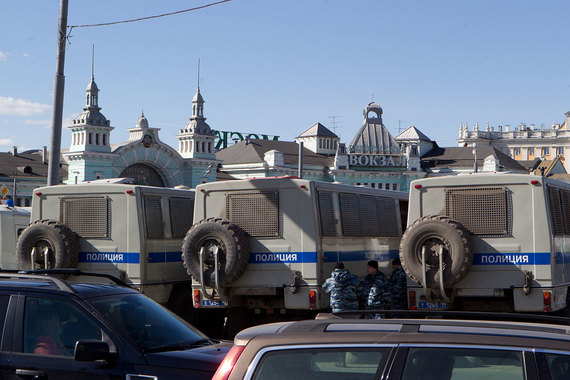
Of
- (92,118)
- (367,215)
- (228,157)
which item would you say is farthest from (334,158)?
(367,215)

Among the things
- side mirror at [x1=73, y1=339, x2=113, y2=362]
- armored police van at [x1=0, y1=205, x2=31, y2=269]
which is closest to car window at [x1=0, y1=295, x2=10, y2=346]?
side mirror at [x1=73, y1=339, x2=113, y2=362]

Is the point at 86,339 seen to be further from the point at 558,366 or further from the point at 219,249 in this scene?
the point at 219,249

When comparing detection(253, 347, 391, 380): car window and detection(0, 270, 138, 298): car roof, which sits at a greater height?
detection(0, 270, 138, 298): car roof

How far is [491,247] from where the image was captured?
12.9 meters

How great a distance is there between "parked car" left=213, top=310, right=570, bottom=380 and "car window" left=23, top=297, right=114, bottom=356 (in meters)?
2.65

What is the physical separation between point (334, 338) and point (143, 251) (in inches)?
435

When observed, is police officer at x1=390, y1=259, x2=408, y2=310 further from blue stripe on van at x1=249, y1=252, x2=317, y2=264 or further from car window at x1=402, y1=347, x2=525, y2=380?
car window at x1=402, y1=347, x2=525, y2=380

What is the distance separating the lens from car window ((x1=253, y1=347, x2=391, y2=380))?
13.6 feet

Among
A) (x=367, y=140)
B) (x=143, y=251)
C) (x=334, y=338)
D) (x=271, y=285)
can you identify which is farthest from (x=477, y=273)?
(x=367, y=140)

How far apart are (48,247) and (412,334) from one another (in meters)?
12.0

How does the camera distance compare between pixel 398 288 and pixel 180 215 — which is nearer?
pixel 398 288

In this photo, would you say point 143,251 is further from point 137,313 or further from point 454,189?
point 137,313

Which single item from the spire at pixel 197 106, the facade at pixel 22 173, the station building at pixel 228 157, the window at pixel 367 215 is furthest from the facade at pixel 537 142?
the window at pixel 367 215

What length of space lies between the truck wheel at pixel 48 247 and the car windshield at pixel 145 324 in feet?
25.7
